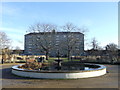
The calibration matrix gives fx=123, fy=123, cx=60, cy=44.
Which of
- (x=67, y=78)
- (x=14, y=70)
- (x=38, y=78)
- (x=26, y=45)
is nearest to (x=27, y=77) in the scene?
(x=38, y=78)

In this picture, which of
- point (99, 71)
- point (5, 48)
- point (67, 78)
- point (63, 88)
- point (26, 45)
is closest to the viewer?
point (63, 88)

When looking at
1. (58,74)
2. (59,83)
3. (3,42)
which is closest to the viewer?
(59,83)

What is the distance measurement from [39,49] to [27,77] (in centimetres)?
3085

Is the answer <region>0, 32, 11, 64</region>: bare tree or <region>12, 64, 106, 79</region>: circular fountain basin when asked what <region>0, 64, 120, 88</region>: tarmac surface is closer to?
<region>12, 64, 106, 79</region>: circular fountain basin

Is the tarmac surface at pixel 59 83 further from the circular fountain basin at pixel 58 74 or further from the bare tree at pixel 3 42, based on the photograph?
the bare tree at pixel 3 42

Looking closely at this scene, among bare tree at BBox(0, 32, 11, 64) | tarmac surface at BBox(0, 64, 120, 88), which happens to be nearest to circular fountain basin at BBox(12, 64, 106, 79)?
tarmac surface at BBox(0, 64, 120, 88)

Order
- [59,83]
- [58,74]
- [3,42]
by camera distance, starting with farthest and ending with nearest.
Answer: [3,42], [58,74], [59,83]

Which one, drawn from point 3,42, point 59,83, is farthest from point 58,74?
point 3,42

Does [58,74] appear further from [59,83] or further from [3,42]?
[3,42]

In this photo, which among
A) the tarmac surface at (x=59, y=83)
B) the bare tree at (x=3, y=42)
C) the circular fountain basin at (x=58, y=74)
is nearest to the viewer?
the tarmac surface at (x=59, y=83)

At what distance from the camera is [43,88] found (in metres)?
7.72

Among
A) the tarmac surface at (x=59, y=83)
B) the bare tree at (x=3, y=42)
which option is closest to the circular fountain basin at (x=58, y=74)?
the tarmac surface at (x=59, y=83)

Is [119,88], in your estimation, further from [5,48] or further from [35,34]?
[5,48]

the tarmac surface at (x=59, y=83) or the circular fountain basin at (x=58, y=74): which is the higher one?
the circular fountain basin at (x=58, y=74)
